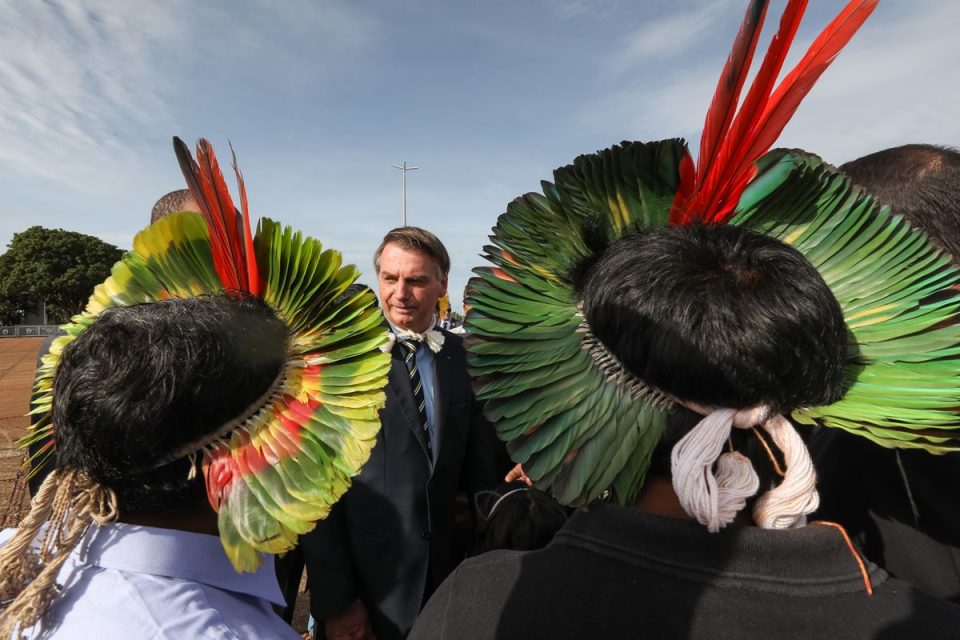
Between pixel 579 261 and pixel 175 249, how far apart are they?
938mm

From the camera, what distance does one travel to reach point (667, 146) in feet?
3.94

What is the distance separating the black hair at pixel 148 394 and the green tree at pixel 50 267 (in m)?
47.5

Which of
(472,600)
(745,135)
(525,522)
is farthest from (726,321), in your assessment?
(525,522)

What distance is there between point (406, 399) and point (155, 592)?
155cm

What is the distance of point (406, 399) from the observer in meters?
2.61

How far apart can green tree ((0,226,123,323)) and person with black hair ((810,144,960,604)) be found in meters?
47.9

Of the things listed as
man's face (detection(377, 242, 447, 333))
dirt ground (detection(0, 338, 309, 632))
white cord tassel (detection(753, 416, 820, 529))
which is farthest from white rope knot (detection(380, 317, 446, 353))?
white cord tassel (detection(753, 416, 820, 529))

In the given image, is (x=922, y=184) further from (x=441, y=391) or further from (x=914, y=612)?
(x=441, y=391)

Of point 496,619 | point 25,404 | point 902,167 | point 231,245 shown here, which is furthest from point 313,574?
point 25,404

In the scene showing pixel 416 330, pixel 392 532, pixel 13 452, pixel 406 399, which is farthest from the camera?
pixel 13 452

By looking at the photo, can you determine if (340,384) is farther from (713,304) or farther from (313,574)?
(313,574)

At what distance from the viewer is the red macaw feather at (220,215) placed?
1.34m

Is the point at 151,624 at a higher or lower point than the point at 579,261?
lower

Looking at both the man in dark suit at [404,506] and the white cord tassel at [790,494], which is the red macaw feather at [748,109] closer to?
the white cord tassel at [790,494]
